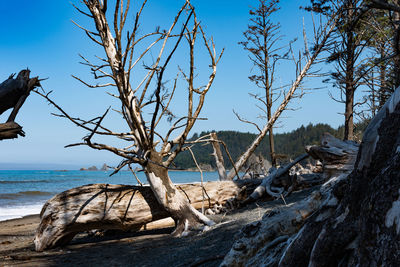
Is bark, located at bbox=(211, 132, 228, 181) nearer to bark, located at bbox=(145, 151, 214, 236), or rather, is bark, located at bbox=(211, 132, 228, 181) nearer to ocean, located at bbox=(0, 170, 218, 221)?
bark, located at bbox=(145, 151, 214, 236)

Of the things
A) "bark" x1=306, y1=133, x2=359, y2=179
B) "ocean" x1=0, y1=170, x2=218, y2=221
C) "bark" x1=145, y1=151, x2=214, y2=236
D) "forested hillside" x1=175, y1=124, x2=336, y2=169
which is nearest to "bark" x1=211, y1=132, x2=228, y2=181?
"bark" x1=145, y1=151, x2=214, y2=236

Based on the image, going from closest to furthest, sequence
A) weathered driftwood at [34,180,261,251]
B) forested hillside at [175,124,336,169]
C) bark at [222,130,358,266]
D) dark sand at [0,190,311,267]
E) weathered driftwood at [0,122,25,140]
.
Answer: bark at [222,130,358,266]
weathered driftwood at [0,122,25,140]
dark sand at [0,190,311,267]
weathered driftwood at [34,180,261,251]
forested hillside at [175,124,336,169]

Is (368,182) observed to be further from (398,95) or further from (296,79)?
(296,79)

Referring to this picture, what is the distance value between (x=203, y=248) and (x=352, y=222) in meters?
3.11

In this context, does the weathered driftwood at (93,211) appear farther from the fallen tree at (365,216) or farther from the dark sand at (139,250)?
the fallen tree at (365,216)

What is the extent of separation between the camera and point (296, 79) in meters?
9.90

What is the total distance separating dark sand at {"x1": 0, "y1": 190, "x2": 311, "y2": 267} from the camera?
4160 mm

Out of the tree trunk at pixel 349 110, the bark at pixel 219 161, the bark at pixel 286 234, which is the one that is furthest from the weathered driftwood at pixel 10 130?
the tree trunk at pixel 349 110

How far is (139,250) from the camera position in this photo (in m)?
5.33

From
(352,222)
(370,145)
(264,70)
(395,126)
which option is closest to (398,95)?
(395,126)

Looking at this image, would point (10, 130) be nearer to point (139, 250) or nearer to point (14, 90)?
point (14, 90)

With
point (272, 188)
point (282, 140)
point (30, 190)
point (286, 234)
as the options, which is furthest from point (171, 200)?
point (282, 140)

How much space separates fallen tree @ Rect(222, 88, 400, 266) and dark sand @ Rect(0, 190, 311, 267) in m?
1.70

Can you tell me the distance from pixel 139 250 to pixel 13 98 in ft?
10.3
